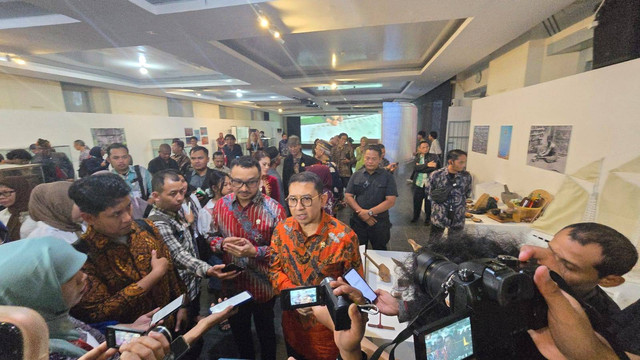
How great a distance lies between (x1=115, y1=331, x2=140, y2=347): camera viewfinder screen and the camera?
80 cm

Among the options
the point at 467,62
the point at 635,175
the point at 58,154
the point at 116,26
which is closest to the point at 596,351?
the point at 635,175

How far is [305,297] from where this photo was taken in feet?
2.94

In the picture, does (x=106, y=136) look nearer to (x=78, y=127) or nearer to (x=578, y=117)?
(x=78, y=127)

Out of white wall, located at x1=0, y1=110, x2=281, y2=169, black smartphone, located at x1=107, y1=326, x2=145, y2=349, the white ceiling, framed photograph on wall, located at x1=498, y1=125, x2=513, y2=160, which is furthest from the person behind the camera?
white wall, located at x1=0, y1=110, x2=281, y2=169

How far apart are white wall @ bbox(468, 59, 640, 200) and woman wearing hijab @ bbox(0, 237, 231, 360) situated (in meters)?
3.60

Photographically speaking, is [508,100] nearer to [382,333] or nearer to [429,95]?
[382,333]

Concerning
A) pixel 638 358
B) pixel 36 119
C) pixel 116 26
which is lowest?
pixel 638 358

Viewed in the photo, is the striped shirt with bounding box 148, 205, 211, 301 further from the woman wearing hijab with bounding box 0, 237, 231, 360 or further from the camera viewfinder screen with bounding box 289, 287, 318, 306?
the camera viewfinder screen with bounding box 289, 287, 318, 306

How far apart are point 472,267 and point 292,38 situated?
175 inches

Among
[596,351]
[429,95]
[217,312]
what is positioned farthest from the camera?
[429,95]

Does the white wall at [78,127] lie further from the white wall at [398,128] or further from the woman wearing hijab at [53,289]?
the white wall at [398,128]

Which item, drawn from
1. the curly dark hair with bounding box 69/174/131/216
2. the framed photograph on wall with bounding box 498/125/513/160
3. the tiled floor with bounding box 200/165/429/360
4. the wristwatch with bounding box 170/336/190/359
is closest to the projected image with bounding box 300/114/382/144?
the tiled floor with bounding box 200/165/429/360

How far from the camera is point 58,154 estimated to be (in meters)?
4.85

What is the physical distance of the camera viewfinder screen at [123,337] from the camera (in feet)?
2.62
